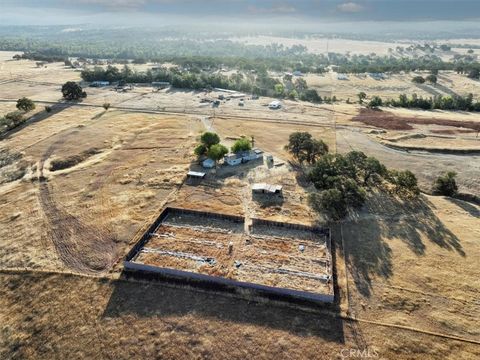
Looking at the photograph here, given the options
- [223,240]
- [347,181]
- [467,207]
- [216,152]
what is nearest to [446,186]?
[467,207]

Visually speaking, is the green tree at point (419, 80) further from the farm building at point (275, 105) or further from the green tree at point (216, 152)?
the green tree at point (216, 152)

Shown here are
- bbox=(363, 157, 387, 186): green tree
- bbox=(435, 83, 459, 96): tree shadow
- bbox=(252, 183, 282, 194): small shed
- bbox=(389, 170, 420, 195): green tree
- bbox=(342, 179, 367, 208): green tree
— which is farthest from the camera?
bbox=(435, 83, 459, 96): tree shadow

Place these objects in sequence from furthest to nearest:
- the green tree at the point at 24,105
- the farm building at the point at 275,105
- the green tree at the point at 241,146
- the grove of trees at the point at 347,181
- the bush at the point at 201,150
Answer: the farm building at the point at 275,105 < the green tree at the point at 24,105 < the green tree at the point at 241,146 < the bush at the point at 201,150 < the grove of trees at the point at 347,181

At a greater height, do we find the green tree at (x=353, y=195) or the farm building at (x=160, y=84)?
the farm building at (x=160, y=84)

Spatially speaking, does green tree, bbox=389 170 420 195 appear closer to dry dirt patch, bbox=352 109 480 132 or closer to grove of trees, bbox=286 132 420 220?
grove of trees, bbox=286 132 420 220

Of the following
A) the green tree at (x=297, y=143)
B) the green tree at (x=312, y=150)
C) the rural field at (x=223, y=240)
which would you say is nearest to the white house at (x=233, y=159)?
the rural field at (x=223, y=240)

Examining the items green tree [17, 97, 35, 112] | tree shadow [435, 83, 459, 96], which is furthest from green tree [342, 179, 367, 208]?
tree shadow [435, 83, 459, 96]
